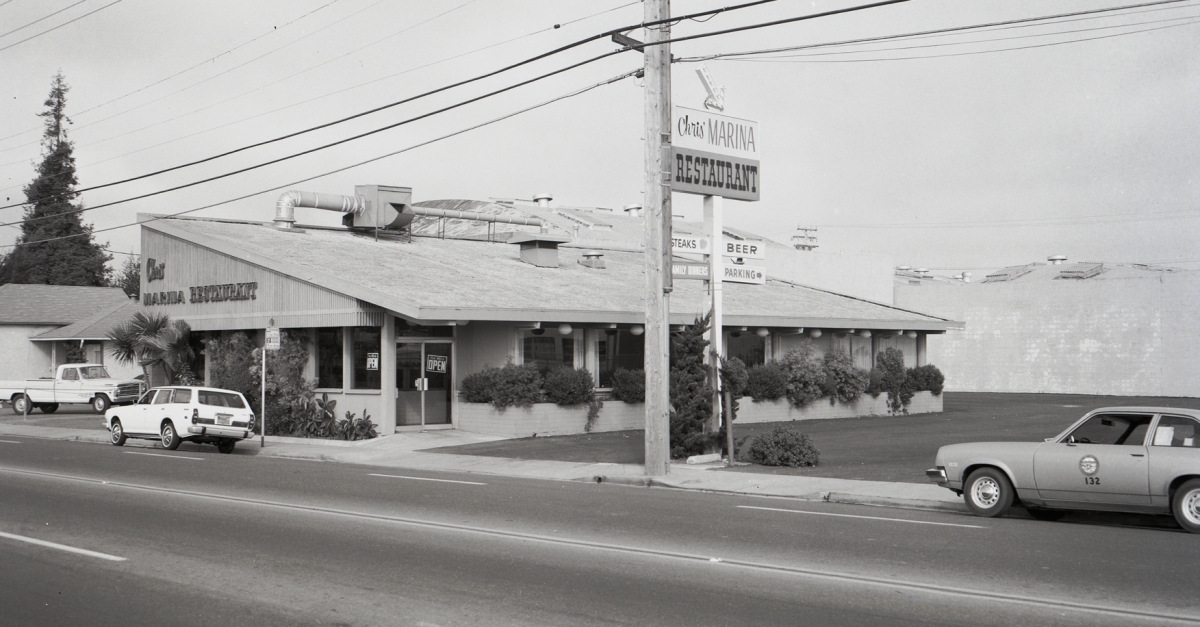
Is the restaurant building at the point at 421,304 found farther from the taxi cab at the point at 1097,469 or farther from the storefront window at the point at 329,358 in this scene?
the taxi cab at the point at 1097,469

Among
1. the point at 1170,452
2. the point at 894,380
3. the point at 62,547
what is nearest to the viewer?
the point at 62,547

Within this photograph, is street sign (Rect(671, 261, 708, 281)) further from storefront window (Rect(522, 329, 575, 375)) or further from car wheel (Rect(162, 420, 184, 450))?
car wheel (Rect(162, 420, 184, 450))

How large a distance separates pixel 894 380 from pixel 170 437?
80.5 ft

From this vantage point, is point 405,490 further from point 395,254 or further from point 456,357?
point 395,254

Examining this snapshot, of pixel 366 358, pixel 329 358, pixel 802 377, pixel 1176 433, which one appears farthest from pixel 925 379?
pixel 1176 433

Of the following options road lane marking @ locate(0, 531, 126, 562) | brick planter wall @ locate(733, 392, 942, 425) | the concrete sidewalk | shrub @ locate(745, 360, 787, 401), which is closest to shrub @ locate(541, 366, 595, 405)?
the concrete sidewalk

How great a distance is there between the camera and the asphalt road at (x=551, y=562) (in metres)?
8.00

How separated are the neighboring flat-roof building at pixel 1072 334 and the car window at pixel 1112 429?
132 ft

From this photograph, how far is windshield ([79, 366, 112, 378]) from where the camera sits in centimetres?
4009

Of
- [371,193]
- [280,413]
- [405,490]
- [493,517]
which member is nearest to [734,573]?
[493,517]

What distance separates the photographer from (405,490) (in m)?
16.2

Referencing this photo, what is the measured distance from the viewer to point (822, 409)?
35.3m

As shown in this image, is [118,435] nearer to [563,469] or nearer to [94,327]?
[563,469]

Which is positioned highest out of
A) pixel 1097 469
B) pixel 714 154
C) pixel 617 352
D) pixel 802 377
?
pixel 714 154
